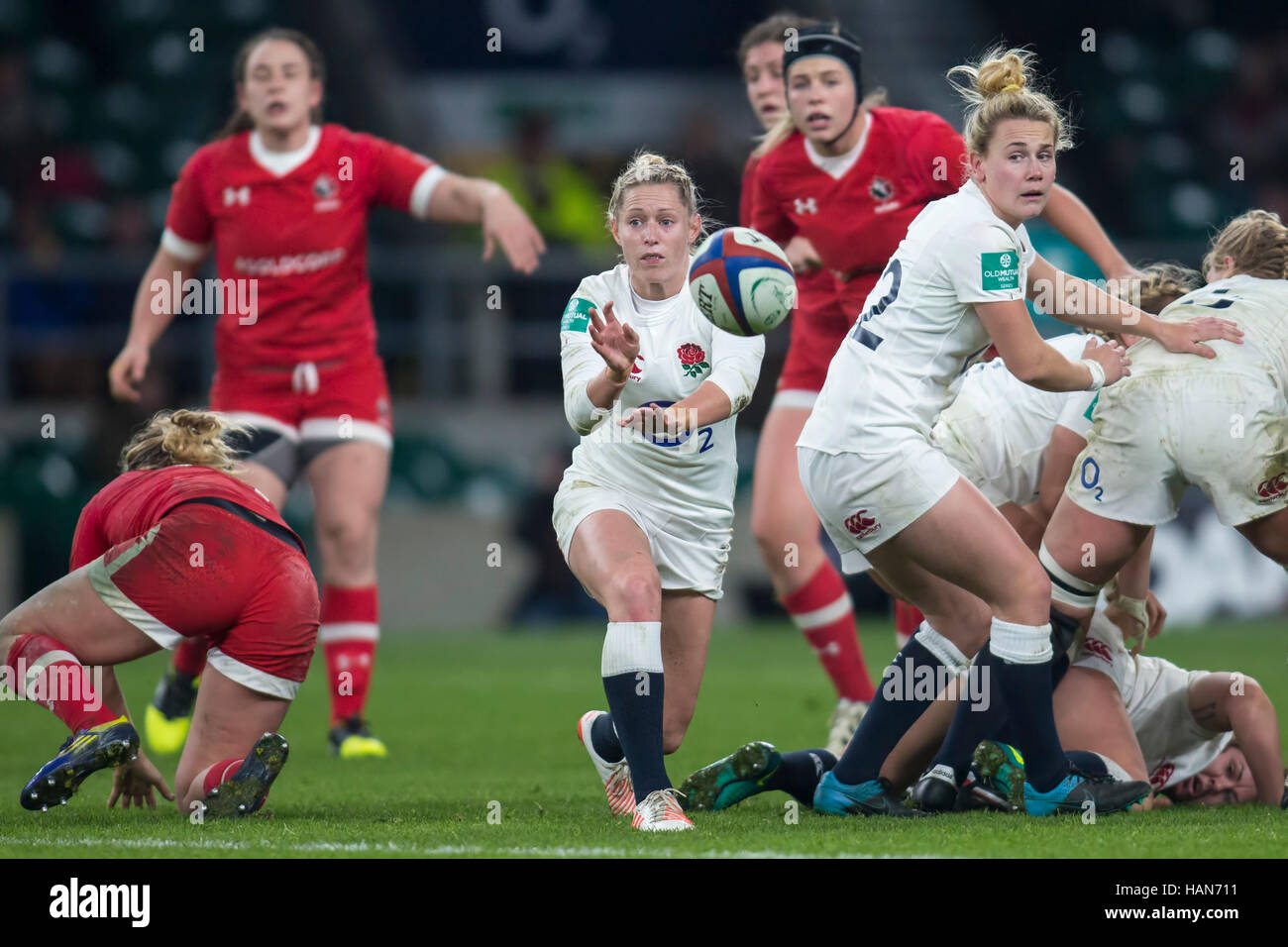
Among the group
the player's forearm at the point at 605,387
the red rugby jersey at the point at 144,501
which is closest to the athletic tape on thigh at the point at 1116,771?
the player's forearm at the point at 605,387

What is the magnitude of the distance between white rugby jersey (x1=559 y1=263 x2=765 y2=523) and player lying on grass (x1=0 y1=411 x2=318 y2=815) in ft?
3.06

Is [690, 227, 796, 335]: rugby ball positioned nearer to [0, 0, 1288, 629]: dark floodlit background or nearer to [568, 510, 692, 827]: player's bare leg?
[568, 510, 692, 827]: player's bare leg

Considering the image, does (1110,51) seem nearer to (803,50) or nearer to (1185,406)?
(803,50)

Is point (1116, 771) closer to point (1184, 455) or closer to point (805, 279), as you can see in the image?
point (1184, 455)

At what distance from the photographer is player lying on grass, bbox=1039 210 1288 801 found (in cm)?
460

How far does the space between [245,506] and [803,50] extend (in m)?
2.52

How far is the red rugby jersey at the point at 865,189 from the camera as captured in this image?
232 inches

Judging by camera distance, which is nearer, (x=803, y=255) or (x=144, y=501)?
(x=144, y=501)

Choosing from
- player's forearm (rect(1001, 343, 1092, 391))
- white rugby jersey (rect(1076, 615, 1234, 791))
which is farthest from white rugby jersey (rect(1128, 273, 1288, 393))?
white rugby jersey (rect(1076, 615, 1234, 791))

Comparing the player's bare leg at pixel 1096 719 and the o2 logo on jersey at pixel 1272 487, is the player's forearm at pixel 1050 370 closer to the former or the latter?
the o2 logo on jersey at pixel 1272 487

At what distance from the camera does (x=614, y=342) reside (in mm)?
4191

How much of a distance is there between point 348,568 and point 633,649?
2.51m

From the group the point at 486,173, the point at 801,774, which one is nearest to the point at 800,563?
the point at 801,774
